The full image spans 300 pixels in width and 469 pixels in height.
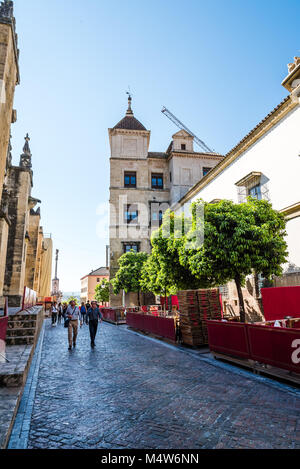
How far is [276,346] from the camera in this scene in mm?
6008

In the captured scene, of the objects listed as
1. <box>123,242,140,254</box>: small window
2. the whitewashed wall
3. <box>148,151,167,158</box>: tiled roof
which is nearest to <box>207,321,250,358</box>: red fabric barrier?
the whitewashed wall

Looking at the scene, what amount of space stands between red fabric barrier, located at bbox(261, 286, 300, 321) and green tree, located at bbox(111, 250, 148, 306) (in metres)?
15.3

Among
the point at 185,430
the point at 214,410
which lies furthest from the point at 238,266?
the point at 185,430

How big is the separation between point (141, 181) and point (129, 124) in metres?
9.16

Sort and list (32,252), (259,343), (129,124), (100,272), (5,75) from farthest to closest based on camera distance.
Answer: (100,272) < (129,124) < (32,252) < (5,75) < (259,343)

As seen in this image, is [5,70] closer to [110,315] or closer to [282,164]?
[282,164]

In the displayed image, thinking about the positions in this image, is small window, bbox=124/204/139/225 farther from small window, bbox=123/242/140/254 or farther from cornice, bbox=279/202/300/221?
cornice, bbox=279/202/300/221

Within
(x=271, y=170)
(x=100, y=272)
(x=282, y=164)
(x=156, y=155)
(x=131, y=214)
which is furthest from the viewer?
(x=100, y=272)

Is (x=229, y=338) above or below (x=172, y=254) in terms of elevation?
below

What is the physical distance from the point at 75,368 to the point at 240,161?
16964mm

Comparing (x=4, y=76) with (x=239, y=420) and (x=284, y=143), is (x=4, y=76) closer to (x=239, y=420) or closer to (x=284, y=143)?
(x=239, y=420)

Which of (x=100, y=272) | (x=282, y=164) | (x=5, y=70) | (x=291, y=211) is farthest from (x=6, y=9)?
(x=100, y=272)

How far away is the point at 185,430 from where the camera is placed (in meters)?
3.65

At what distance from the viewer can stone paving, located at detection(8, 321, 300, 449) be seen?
3414mm
